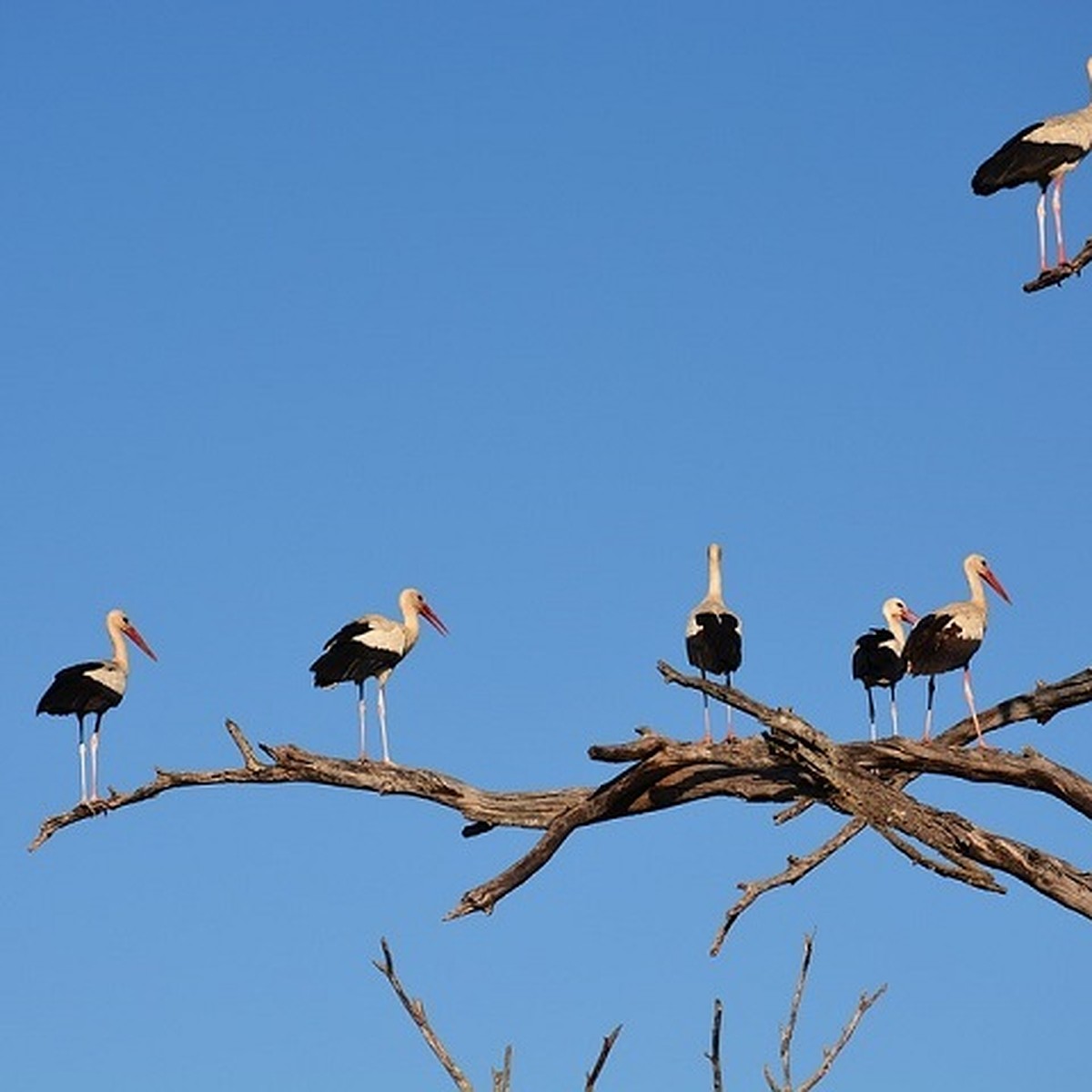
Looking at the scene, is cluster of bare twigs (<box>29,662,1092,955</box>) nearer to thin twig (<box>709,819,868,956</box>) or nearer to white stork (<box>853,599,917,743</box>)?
thin twig (<box>709,819,868,956</box>)

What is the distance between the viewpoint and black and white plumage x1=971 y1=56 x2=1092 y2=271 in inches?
703

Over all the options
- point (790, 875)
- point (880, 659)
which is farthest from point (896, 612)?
point (790, 875)

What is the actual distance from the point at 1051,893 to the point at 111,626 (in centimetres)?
1321

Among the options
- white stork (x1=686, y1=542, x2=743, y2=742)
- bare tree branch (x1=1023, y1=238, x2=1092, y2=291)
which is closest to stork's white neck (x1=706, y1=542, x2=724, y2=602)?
white stork (x1=686, y1=542, x2=743, y2=742)

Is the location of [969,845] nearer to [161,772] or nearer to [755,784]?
[755,784]

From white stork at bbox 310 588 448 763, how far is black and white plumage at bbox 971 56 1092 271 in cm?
593

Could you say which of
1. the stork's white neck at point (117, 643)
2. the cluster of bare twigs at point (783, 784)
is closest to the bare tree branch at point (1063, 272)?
the cluster of bare twigs at point (783, 784)

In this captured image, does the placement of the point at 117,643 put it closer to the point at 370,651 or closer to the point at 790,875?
the point at 370,651

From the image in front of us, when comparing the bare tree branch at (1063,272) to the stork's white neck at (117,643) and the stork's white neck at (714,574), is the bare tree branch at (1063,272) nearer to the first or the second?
the stork's white neck at (714,574)

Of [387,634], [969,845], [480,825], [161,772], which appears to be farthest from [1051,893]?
[387,634]

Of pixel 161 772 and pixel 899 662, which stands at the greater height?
pixel 899 662

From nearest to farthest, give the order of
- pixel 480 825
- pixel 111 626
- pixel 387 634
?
1. pixel 480 825
2. pixel 387 634
3. pixel 111 626

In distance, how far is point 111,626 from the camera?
2445 cm

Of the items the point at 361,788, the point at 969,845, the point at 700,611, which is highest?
the point at 700,611
